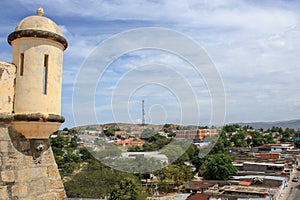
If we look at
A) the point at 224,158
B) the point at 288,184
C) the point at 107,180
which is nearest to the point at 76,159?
the point at 107,180

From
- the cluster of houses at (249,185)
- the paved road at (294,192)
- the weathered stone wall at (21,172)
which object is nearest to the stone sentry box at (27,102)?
the weathered stone wall at (21,172)

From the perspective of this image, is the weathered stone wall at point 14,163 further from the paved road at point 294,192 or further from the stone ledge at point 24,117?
the paved road at point 294,192

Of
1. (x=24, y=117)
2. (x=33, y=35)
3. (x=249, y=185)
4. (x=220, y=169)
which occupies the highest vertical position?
(x=33, y=35)

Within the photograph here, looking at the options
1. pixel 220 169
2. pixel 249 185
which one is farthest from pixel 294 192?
pixel 220 169

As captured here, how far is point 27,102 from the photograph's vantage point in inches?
118

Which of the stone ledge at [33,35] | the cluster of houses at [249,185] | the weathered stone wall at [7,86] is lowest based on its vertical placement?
the cluster of houses at [249,185]

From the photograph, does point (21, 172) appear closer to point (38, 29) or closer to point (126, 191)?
point (38, 29)

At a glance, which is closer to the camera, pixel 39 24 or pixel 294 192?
pixel 39 24

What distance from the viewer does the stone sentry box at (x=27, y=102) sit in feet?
9.82

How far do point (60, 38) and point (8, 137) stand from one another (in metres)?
1.17

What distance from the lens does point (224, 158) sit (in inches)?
1120

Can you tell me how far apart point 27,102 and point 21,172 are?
0.74m

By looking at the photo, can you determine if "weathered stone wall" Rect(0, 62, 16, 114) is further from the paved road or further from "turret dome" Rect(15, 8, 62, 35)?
the paved road

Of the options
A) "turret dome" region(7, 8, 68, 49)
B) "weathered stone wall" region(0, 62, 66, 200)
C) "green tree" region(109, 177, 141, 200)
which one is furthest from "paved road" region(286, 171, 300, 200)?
"turret dome" region(7, 8, 68, 49)
